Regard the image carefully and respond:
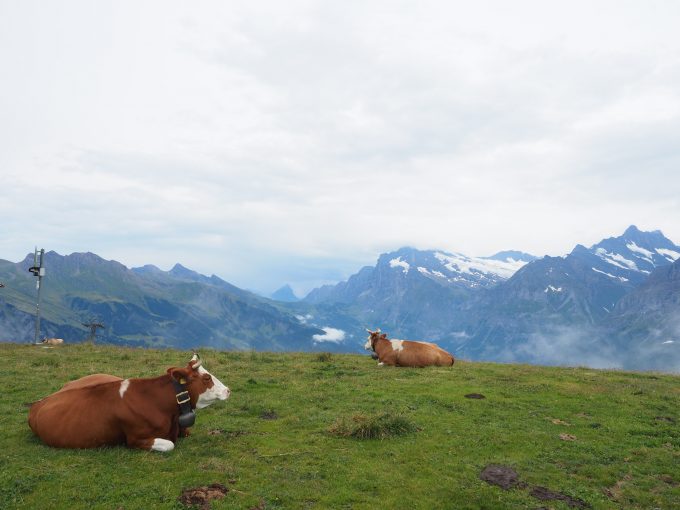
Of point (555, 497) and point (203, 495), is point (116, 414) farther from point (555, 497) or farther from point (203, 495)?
point (555, 497)

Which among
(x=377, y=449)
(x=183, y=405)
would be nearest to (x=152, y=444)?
(x=183, y=405)

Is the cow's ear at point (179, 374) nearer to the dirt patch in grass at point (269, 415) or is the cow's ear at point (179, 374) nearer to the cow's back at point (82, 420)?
the cow's back at point (82, 420)

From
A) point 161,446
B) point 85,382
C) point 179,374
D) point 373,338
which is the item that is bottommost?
point 161,446

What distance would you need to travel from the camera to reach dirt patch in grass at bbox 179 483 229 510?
9539mm

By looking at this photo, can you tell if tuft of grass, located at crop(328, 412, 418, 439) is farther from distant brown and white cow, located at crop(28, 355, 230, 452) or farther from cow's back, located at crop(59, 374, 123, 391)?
cow's back, located at crop(59, 374, 123, 391)

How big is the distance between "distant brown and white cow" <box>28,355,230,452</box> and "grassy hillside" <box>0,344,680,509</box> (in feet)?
1.26

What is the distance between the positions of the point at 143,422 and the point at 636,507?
11.4m

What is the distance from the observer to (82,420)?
12109 millimetres

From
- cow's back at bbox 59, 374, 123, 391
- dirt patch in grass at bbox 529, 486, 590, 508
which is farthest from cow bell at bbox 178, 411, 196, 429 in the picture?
dirt patch in grass at bbox 529, 486, 590, 508

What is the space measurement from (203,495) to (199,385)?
3898mm

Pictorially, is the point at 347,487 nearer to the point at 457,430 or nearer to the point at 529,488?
the point at 529,488

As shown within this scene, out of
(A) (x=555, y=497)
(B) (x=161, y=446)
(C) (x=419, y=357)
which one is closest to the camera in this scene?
(A) (x=555, y=497)

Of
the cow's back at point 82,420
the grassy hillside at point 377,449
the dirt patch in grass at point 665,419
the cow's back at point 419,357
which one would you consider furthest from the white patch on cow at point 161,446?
the cow's back at point 419,357

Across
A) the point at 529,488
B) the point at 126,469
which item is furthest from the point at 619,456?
the point at 126,469
